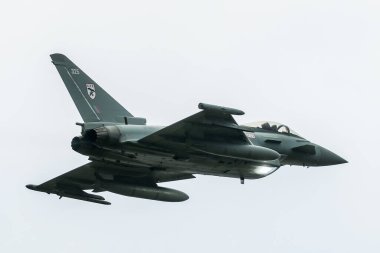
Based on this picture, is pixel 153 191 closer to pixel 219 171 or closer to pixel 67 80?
pixel 219 171

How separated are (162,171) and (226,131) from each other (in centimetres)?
432

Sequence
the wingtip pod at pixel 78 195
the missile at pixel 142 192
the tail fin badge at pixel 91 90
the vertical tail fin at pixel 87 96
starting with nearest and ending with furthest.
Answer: the vertical tail fin at pixel 87 96, the tail fin badge at pixel 91 90, the missile at pixel 142 192, the wingtip pod at pixel 78 195

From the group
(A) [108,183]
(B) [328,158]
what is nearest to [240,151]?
(B) [328,158]

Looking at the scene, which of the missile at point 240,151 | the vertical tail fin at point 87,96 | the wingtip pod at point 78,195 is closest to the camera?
the missile at point 240,151

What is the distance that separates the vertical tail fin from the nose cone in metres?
7.55

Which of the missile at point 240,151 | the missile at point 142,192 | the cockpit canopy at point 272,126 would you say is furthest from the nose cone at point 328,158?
the missile at point 142,192

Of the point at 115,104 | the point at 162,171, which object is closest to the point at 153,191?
the point at 162,171

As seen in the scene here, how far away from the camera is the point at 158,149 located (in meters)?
37.4

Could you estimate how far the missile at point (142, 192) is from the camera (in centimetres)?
4094

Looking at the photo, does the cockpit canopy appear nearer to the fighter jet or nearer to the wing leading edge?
the fighter jet

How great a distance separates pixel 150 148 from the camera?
37219mm

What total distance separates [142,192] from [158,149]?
4.05 m

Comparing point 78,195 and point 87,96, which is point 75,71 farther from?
point 78,195

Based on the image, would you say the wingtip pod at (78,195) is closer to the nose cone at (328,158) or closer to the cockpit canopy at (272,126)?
the cockpit canopy at (272,126)
